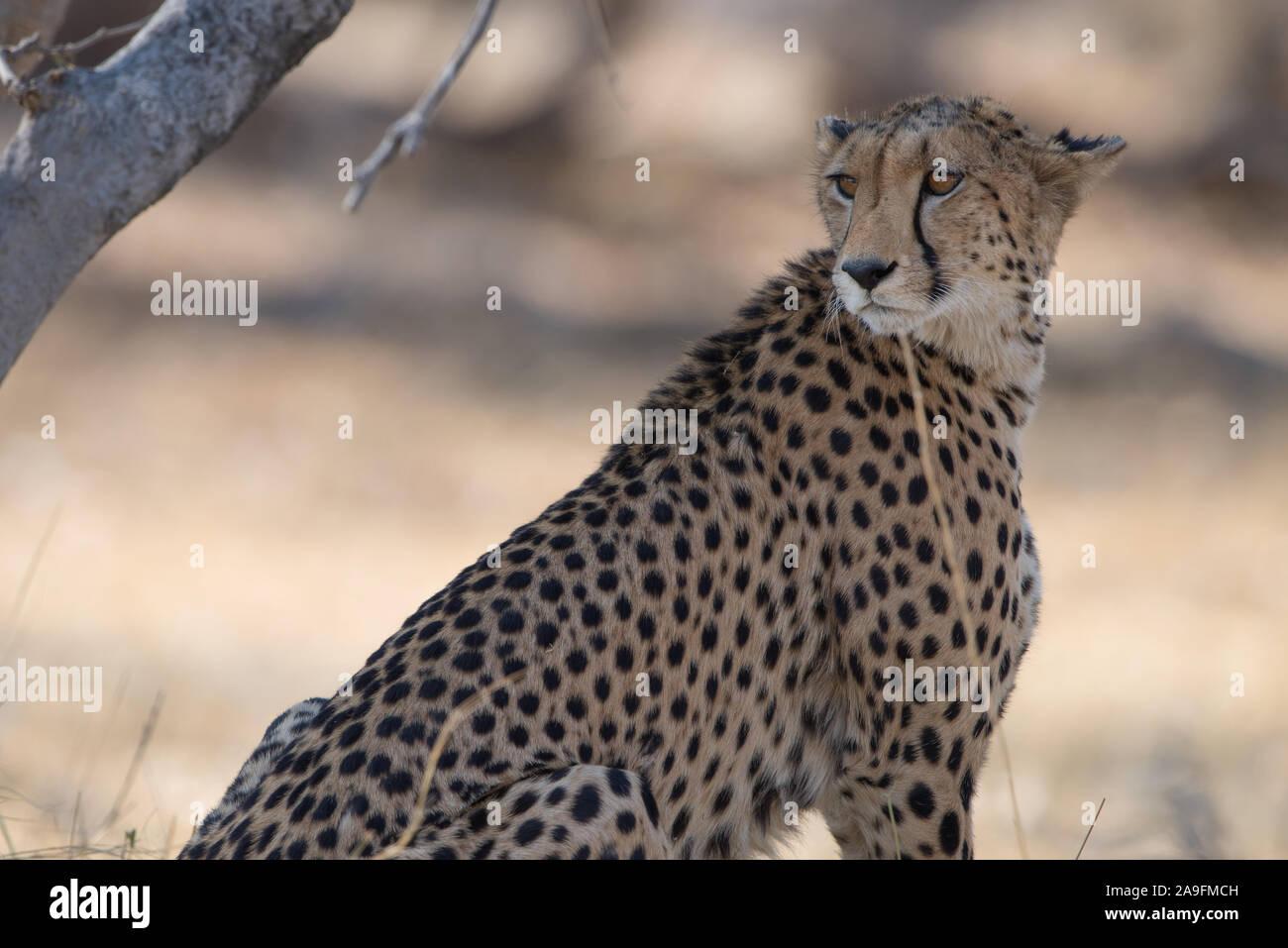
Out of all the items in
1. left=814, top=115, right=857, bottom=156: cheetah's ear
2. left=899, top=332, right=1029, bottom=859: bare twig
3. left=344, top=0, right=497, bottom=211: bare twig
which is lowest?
left=899, top=332, right=1029, bottom=859: bare twig

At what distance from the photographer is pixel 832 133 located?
3525 millimetres

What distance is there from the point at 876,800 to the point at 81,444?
7810 millimetres

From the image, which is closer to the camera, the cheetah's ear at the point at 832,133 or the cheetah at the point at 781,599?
the cheetah at the point at 781,599

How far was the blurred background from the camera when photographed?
7328 millimetres

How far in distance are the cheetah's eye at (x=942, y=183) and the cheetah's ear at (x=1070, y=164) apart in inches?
10.0

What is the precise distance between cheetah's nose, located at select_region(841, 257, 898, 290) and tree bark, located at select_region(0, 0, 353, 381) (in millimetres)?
1157

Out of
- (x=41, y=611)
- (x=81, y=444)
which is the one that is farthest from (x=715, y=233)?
(x=41, y=611)

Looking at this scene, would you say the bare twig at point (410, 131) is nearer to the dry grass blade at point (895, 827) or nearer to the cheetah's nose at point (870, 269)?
the cheetah's nose at point (870, 269)

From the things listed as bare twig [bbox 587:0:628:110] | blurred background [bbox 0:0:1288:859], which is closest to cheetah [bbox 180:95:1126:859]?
bare twig [bbox 587:0:628:110]

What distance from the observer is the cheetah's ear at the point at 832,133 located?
3.51 metres

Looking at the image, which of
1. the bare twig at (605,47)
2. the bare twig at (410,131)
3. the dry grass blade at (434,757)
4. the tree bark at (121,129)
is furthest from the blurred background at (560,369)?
the bare twig at (410,131)

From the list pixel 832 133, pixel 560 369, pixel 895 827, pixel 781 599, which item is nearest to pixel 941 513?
pixel 781 599

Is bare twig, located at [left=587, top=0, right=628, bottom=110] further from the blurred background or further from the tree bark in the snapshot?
the blurred background

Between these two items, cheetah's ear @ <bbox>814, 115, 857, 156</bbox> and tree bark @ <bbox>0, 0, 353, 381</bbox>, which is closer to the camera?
tree bark @ <bbox>0, 0, 353, 381</bbox>
